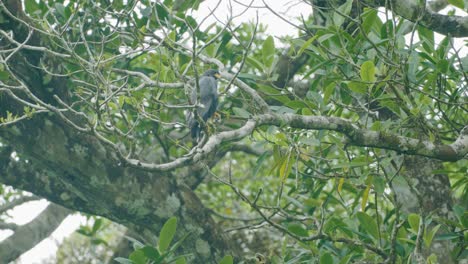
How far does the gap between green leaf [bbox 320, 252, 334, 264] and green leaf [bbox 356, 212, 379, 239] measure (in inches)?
9.7

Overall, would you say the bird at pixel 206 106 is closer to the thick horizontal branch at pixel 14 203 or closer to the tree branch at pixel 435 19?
the tree branch at pixel 435 19

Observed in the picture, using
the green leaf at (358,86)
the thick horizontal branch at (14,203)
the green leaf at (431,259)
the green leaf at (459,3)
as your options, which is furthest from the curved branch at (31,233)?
the green leaf at (459,3)

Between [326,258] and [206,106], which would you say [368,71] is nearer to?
[326,258]

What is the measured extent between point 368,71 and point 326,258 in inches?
34.8

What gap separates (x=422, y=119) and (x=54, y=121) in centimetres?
217

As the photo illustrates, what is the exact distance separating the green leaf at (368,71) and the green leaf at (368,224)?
0.65m

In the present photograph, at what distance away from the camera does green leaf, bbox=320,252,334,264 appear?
3.34m

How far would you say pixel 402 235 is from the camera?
354cm

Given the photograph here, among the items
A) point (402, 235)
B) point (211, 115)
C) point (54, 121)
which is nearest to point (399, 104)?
point (402, 235)

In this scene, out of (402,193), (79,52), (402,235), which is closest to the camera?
(402,235)

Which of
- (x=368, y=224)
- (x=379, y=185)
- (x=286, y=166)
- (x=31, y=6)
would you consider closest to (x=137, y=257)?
(x=286, y=166)

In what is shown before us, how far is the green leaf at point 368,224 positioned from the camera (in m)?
3.44

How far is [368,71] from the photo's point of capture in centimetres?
318

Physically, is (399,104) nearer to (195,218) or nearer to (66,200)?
(195,218)
